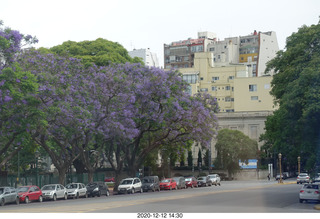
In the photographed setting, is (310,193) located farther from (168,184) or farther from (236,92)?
(236,92)

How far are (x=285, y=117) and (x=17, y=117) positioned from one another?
1992cm

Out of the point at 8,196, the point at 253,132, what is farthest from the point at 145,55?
the point at 8,196

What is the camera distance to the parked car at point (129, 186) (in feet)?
177

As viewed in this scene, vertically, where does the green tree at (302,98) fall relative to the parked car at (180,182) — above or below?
above

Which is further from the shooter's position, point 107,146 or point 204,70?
point 204,70

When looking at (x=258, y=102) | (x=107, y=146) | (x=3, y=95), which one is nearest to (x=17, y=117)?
(x=3, y=95)

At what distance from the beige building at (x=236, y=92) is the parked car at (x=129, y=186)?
40576 mm

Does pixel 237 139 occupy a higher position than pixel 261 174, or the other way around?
pixel 237 139

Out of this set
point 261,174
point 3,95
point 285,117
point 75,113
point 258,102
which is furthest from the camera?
point 258,102

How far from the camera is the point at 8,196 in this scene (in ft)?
133

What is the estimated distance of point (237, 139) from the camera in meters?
96.8

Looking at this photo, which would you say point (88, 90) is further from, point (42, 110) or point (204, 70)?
point (204, 70)

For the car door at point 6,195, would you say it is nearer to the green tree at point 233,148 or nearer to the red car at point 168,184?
the red car at point 168,184

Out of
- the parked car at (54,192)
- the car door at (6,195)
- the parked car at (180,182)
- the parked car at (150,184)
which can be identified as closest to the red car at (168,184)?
the parked car at (180,182)
